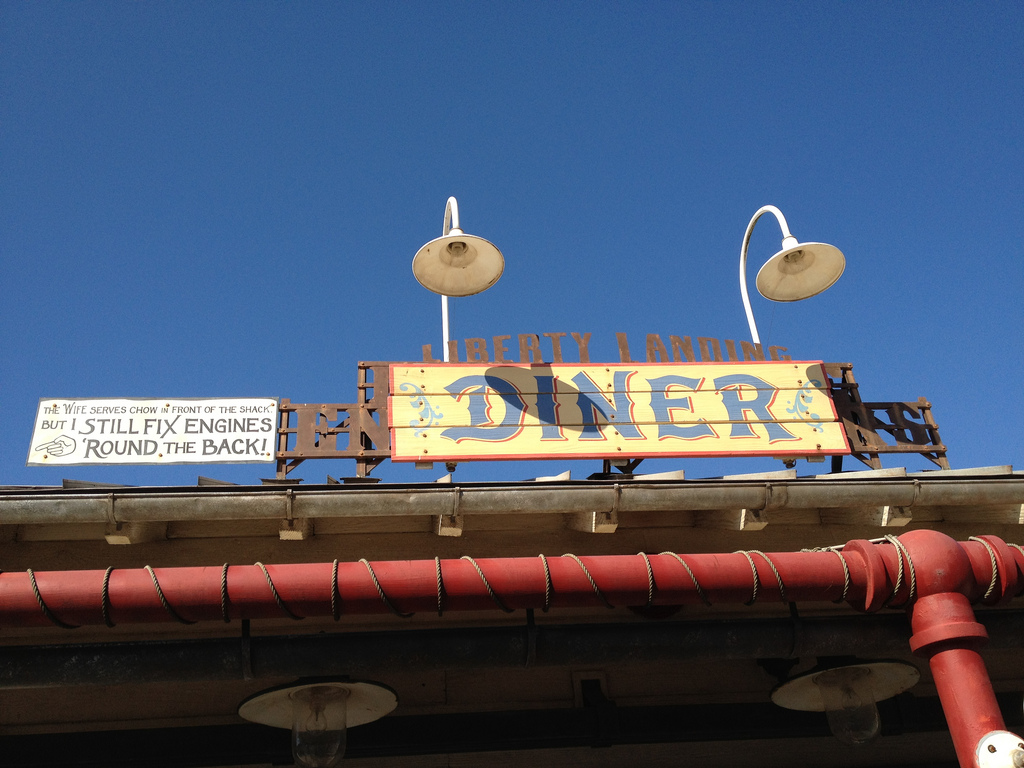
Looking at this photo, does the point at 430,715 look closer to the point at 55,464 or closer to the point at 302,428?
the point at 302,428

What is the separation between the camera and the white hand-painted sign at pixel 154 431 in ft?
22.4

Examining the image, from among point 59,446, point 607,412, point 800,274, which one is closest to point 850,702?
point 607,412

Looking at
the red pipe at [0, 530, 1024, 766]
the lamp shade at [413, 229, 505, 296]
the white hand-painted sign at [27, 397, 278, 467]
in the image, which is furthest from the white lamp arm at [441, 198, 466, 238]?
the red pipe at [0, 530, 1024, 766]

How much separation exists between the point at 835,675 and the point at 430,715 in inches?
104

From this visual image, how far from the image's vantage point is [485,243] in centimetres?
757

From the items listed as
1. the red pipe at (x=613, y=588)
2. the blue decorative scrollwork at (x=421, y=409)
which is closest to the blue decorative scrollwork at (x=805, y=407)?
the red pipe at (x=613, y=588)

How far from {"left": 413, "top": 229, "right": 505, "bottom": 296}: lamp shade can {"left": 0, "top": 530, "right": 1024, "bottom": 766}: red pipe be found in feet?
12.0

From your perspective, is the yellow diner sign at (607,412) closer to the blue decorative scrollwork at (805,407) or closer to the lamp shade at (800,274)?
the blue decorative scrollwork at (805,407)

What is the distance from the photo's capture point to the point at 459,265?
25.2 ft

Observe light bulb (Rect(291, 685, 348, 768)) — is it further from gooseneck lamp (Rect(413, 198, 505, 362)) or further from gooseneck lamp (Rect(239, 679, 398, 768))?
gooseneck lamp (Rect(413, 198, 505, 362))

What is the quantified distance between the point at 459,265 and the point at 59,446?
371 cm

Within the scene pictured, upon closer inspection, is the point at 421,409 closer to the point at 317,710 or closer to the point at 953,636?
the point at 317,710

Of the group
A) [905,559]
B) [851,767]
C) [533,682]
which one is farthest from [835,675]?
[533,682]

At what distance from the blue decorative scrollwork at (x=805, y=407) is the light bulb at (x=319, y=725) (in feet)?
15.3
